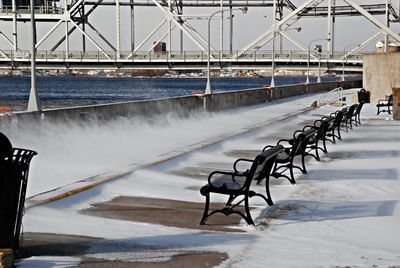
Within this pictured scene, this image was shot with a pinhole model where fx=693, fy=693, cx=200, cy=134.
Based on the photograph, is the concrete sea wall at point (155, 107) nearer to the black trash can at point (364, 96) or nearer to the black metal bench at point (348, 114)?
the black trash can at point (364, 96)

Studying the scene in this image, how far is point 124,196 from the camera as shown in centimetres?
916

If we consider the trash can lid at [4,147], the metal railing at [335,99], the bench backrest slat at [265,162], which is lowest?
the metal railing at [335,99]

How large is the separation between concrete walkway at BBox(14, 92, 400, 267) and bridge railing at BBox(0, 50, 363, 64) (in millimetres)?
77562

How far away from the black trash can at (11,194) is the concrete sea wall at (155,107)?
8.71 metres

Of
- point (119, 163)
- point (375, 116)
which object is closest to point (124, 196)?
point (119, 163)

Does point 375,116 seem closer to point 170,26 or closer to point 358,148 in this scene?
point 358,148

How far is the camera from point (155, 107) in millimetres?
23109

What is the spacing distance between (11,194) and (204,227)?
8.13 feet

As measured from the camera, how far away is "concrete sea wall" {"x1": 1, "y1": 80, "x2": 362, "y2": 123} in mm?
16469

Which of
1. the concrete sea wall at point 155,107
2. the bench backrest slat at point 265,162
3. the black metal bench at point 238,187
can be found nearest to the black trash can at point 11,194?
the black metal bench at point 238,187

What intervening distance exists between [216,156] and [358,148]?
361 cm

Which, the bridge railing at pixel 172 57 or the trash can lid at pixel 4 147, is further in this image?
the bridge railing at pixel 172 57

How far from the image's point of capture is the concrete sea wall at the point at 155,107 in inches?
648

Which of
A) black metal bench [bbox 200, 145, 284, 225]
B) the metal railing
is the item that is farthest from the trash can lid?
the metal railing
